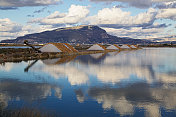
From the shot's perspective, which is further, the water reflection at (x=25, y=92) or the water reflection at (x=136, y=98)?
the water reflection at (x=25, y=92)

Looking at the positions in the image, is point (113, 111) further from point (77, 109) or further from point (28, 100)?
point (28, 100)

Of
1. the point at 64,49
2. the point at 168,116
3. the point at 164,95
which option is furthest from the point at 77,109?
the point at 64,49

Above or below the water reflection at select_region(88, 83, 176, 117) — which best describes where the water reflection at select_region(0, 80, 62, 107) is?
above

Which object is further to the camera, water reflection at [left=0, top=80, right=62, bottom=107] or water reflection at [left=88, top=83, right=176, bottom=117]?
water reflection at [left=0, top=80, right=62, bottom=107]

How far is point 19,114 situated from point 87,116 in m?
2.62

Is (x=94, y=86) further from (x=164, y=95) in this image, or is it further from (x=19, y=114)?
(x=19, y=114)

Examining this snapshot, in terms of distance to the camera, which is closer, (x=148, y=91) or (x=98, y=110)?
(x=98, y=110)

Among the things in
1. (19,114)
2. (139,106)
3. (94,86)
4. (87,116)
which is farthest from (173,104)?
(19,114)

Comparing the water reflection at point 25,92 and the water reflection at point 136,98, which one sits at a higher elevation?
the water reflection at point 25,92

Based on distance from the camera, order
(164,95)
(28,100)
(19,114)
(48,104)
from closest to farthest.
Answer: (19,114), (48,104), (28,100), (164,95)

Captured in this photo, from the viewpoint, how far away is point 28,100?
1173 centimetres

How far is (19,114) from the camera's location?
885 centimetres

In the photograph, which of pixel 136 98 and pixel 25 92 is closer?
→ pixel 136 98

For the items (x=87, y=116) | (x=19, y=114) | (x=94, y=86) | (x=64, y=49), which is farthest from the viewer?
(x=64, y=49)
